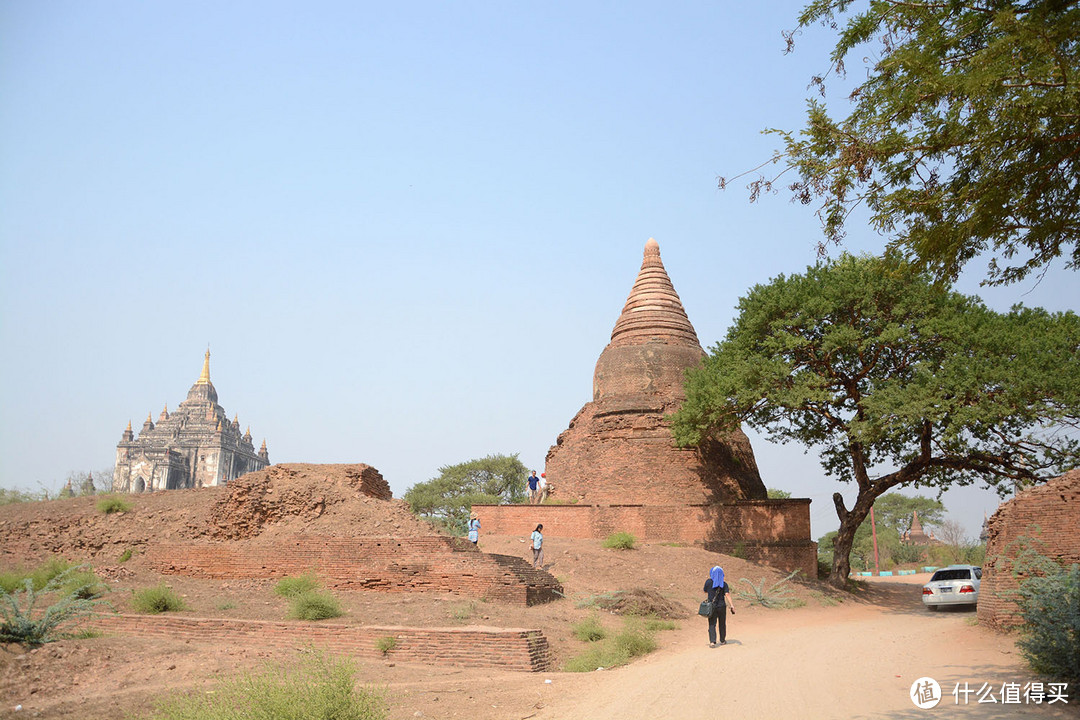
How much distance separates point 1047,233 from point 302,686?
7.05 metres

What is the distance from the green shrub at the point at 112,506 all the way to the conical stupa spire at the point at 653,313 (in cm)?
1608

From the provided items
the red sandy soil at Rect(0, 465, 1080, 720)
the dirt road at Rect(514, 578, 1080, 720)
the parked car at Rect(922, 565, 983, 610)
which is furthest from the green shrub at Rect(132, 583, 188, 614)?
the parked car at Rect(922, 565, 983, 610)

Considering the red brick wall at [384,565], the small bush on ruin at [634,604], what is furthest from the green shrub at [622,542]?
the red brick wall at [384,565]

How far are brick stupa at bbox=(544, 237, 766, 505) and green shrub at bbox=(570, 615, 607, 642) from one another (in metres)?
11.5

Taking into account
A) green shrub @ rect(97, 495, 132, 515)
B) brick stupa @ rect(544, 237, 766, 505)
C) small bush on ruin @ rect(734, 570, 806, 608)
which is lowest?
small bush on ruin @ rect(734, 570, 806, 608)

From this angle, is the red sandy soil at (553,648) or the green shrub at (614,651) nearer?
the red sandy soil at (553,648)

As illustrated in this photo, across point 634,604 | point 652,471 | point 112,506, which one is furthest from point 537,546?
point 112,506

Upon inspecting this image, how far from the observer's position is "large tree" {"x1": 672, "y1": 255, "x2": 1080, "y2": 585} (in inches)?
677

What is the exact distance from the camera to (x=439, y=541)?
13797mm

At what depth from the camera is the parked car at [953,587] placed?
1554 centimetres

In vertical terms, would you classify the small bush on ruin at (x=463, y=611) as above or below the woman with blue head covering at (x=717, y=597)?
below

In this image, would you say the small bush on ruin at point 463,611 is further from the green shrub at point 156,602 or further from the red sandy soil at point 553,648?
the green shrub at point 156,602

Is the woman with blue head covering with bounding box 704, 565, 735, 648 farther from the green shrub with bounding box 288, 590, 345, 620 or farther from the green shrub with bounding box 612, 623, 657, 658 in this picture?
the green shrub with bounding box 288, 590, 345, 620

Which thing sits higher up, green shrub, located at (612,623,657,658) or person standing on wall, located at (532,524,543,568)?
person standing on wall, located at (532,524,543,568)
